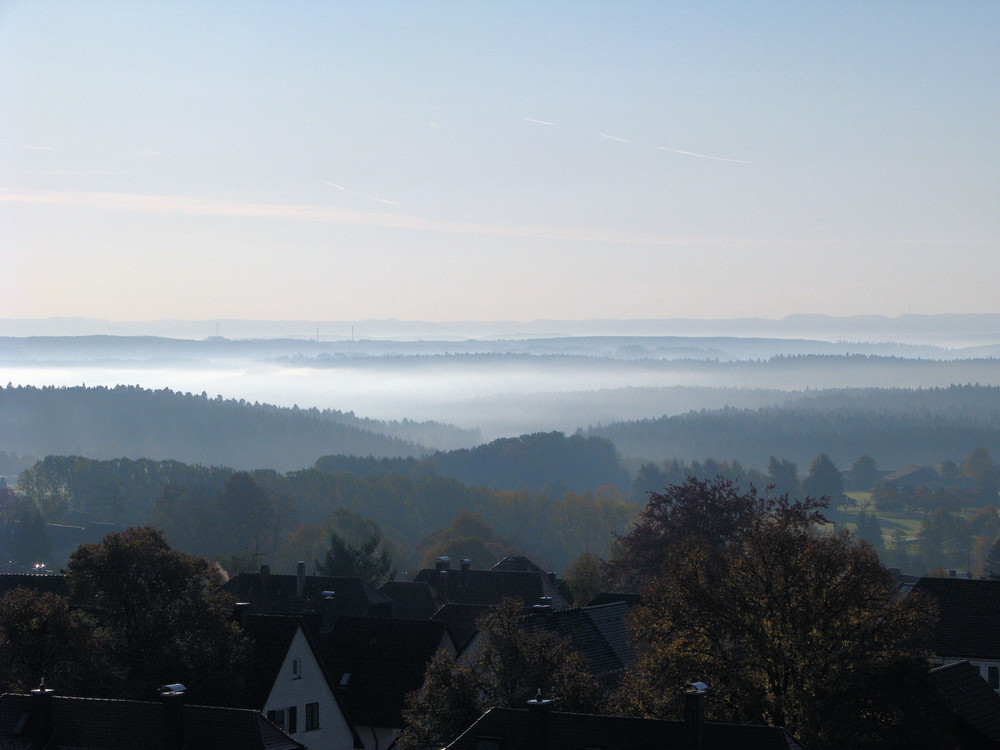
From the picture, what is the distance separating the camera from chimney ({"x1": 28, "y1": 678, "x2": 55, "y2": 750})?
29.8 meters

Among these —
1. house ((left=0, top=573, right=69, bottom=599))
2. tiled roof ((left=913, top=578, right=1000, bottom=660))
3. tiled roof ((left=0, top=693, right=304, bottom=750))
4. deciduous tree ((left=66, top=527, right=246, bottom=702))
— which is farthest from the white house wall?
tiled roof ((left=913, top=578, right=1000, bottom=660))

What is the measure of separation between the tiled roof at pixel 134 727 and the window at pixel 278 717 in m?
8.57

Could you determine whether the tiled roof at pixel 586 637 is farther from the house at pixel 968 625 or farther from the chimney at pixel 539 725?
the chimney at pixel 539 725

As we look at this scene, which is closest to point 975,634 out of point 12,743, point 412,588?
point 12,743

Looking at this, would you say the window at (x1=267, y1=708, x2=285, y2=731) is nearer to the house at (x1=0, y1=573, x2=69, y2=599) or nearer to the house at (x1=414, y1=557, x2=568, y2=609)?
the house at (x1=0, y1=573, x2=69, y2=599)

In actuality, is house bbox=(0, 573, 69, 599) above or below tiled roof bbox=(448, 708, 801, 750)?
below

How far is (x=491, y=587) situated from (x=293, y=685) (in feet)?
110

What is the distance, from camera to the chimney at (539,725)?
2822 centimetres

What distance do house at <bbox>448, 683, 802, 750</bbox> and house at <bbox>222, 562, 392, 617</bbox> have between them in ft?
123

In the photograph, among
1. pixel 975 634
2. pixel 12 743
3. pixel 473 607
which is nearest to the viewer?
pixel 12 743

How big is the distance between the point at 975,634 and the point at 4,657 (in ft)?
103

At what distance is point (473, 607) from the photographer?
5741cm

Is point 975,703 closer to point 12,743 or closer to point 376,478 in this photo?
point 12,743

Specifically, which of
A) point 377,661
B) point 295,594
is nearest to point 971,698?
point 377,661
